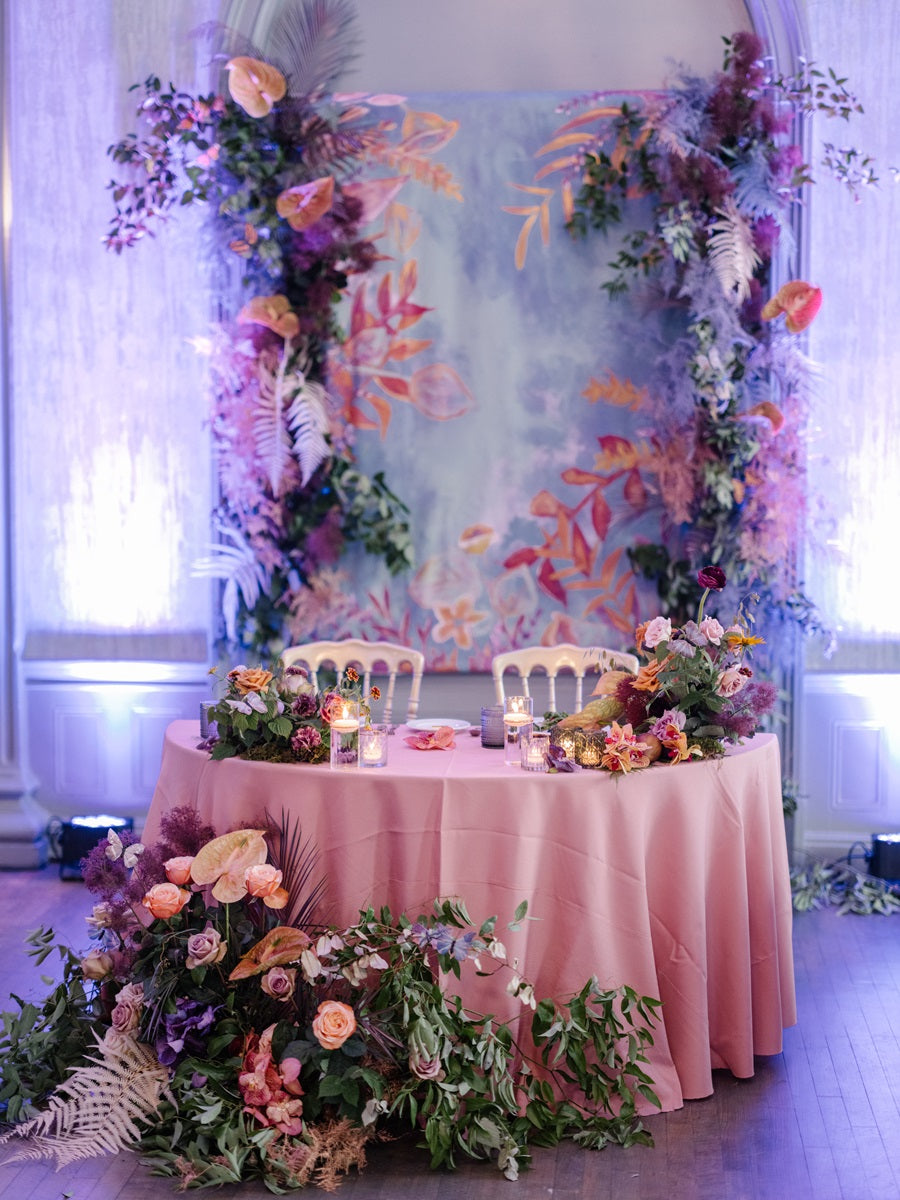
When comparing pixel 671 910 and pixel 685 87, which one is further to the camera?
pixel 685 87

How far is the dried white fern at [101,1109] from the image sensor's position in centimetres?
279

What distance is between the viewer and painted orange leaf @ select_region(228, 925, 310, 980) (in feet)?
9.25

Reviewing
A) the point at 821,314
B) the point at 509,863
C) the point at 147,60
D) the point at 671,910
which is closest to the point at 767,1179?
the point at 671,910

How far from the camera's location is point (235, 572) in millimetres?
4883

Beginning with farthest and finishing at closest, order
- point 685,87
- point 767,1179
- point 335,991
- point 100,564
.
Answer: point 100,564 < point 685,87 < point 335,991 < point 767,1179

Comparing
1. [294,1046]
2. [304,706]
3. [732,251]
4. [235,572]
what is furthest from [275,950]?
[732,251]

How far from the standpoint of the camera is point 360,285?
194 inches

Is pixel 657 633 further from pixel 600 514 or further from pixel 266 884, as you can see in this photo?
pixel 600 514

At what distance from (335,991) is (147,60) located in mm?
3683

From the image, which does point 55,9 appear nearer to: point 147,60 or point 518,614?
point 147,60

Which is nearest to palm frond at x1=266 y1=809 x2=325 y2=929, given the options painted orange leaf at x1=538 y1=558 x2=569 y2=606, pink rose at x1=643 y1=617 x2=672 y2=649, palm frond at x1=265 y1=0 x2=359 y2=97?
pink rose at x1=643 y1=617 x2=672 y2=649

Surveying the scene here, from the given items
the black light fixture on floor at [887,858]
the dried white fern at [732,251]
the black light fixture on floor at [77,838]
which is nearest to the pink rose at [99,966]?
the black light fixture on floor at [77,838]

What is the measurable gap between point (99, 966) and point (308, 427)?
2317 millimetres

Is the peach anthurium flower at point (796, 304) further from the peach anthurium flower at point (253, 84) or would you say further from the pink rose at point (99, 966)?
the pink rose at point (99, 966)
